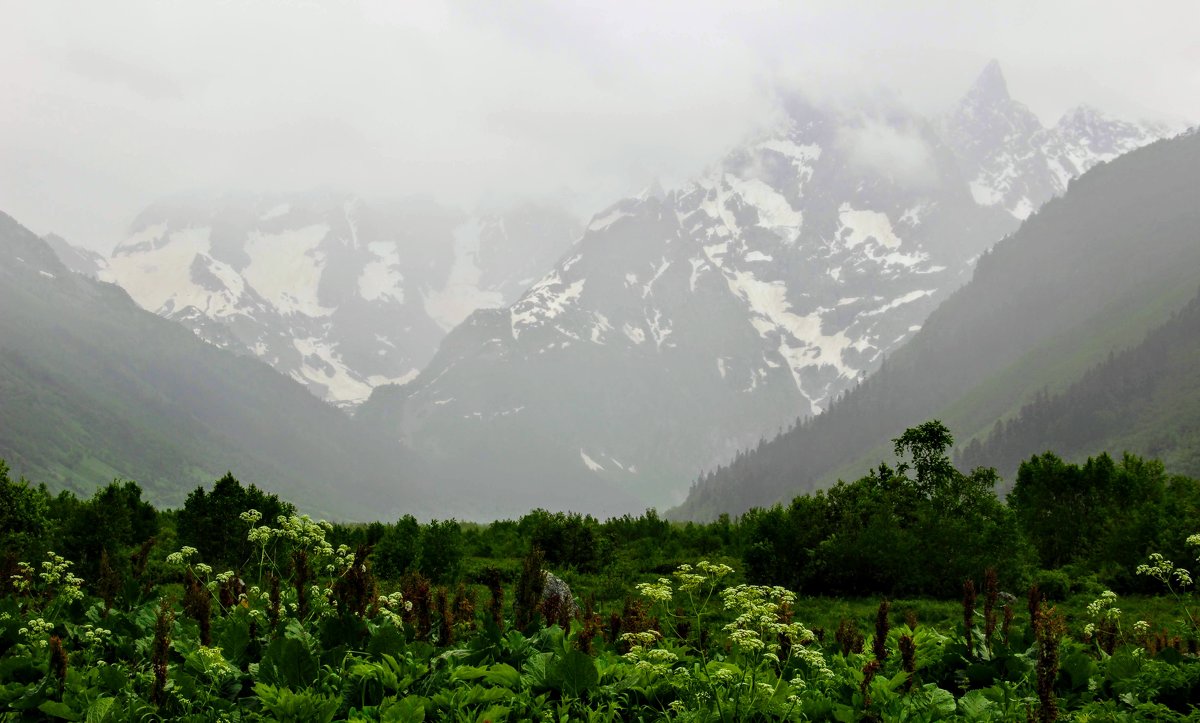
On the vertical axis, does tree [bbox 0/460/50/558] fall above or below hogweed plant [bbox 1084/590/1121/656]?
below

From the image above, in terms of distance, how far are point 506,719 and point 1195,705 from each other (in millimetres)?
7539

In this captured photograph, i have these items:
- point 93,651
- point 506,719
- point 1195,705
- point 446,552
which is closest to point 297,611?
point 93,651

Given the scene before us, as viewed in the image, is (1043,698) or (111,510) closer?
(1043,698)

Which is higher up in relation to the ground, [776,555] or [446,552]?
[776,555]

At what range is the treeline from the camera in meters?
28.6

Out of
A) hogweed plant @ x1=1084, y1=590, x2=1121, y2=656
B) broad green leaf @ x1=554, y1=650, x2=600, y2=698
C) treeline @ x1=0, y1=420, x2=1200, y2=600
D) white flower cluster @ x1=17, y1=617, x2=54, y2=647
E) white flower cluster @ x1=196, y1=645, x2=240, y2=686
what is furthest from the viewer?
treeline @ x1=0, y1=420, x2=1200, y2=600

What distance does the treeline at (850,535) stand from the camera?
93.8 feet

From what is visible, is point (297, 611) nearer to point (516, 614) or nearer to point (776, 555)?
point (516, 614)

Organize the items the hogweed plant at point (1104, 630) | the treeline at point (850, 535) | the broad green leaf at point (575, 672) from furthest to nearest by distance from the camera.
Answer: the treeline at point (850, 535)
the hogweed plant at point (1104, 630)
the broad green leaf at point (575, 672)

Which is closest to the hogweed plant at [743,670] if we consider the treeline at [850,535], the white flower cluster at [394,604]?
the white flower cluster at [394,604]

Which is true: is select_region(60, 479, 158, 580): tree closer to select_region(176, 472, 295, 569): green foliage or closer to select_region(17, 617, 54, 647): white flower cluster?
select_region(176, 472, 295, 569): green foliage

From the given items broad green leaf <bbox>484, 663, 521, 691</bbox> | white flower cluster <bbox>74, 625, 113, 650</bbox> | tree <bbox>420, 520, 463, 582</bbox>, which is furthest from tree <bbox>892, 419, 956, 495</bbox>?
white flower cluster <bbox>74, 625, 113, 650</bbox>

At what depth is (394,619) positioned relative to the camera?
1041 centimetres

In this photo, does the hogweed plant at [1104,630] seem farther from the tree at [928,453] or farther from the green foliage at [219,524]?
the green foliage at [219,524]
